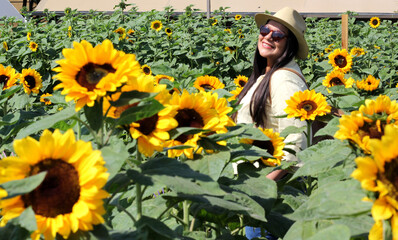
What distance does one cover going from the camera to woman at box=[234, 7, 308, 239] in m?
2.83

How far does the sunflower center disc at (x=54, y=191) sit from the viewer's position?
966 mm

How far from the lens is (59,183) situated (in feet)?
3.22

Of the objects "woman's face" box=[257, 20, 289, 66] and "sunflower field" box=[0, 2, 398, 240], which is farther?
"woman's face" box=[257, 20, 289, 66]

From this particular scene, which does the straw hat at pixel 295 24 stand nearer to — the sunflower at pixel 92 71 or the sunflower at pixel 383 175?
the sunflower at pixel 92 71

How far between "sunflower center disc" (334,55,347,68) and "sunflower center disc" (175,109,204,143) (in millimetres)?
3508

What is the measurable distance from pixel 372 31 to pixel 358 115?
25.0ft

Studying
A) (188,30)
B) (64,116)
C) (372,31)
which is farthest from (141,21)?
(64,116)

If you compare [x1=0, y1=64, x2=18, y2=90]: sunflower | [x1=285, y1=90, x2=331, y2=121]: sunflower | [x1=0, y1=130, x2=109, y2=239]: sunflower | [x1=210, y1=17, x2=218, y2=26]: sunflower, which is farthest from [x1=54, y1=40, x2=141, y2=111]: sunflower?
[x1=210, y1=17, x2=218, y2=26]: sunflower

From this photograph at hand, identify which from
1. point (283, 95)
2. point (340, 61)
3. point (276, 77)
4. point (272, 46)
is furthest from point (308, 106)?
point (340, 61)

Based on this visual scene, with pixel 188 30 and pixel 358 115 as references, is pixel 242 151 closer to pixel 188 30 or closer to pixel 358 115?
pixel 358 115

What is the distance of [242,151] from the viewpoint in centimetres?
159

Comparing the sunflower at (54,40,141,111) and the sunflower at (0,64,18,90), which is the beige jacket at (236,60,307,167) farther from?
the sunflower at (54,40,141,111)

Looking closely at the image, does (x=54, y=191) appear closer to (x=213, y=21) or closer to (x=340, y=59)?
(x=340, y=59)

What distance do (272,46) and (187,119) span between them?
1.86 meters
